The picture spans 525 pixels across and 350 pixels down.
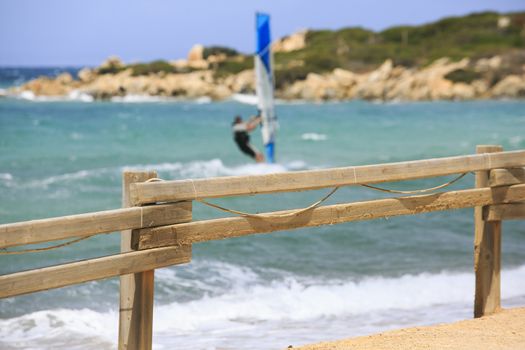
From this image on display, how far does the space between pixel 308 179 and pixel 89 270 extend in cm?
137

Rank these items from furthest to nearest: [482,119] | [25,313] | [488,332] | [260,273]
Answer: [482,119]
[260,273]
[25,313]
[488,332]

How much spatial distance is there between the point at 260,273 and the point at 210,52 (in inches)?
2987

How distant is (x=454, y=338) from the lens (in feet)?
14.6

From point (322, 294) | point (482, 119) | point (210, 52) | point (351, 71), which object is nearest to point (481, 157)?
point (322, 294)

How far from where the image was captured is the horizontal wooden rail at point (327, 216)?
3.91m

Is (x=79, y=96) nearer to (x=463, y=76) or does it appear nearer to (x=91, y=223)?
(x=463, y=76)

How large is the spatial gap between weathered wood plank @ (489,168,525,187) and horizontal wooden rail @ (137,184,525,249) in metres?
0.04

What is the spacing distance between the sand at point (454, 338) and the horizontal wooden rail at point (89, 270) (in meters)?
1.15

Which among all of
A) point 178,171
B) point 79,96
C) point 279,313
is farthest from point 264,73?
point 79,96

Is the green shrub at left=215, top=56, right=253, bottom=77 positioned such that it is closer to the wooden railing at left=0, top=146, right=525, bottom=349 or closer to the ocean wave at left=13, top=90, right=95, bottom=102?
the ocean wave at left=13, top=90, right=95, bottom=102

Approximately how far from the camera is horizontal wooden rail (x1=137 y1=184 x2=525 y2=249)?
3908 millimetres

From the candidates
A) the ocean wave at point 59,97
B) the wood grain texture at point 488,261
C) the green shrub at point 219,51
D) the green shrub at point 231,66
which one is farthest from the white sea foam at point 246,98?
the wood grain texture at point 488,261

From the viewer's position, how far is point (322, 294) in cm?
723

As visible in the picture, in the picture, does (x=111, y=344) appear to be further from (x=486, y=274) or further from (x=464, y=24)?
(x=464, y=24)
